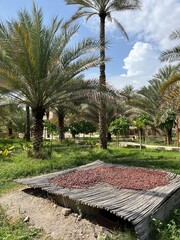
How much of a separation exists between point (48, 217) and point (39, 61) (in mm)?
6947

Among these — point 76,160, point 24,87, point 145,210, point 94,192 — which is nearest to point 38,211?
point 94,192

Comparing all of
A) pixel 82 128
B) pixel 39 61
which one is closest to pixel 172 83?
pixel 39 61

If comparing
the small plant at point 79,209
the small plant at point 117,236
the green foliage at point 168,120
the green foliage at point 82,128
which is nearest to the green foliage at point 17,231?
the small plant at point 79,209

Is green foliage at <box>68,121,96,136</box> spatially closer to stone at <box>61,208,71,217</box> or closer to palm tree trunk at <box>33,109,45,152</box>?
palm tree trunk at <box>33,109,45,152</box>

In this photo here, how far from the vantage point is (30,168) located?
9.09m

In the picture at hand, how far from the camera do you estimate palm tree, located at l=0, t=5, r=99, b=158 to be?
1020 centimetres

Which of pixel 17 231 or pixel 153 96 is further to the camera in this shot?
pixel 153 96

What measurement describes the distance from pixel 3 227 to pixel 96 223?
1.64 metres

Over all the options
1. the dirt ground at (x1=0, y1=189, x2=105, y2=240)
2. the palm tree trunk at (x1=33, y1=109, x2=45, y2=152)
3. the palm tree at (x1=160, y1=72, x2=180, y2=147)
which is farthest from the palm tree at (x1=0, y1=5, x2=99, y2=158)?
the dirt ground at (x1=0, y1=189, x2=105, y2=240)

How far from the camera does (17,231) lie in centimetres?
459

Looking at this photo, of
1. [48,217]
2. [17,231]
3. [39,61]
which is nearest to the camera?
[17,231]

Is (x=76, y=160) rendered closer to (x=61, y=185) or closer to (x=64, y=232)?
(x=61, y=185)

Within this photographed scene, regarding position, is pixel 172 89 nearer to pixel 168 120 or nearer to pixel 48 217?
pixel 48 217

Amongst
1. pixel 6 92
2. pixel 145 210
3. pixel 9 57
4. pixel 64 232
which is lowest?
pixel 64 232
